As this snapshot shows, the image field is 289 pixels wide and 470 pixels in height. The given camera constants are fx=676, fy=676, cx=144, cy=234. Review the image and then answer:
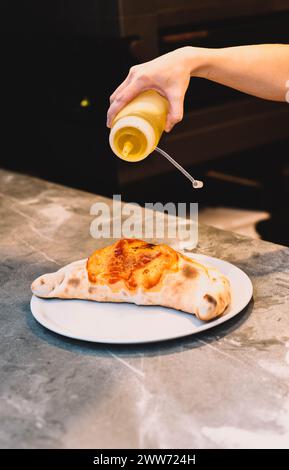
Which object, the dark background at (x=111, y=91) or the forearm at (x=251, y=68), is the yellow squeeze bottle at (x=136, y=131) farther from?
the dark background at (x=111, y=91)

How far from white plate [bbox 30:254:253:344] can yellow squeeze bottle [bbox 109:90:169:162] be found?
301 mm

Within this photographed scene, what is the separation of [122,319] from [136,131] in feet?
1.18

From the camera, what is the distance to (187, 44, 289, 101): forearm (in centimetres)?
164

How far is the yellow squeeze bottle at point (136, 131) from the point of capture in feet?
4.21

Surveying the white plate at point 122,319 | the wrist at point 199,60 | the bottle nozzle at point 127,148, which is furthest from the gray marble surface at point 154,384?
the wrist at point 199,60

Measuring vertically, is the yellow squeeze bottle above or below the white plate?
above

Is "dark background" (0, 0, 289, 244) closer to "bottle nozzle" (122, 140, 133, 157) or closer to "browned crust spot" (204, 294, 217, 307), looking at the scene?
"bottle nozzle" (122, 140, 133, 157)

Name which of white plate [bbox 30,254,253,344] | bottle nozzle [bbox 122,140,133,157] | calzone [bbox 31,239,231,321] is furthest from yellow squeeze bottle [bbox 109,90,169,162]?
white plate [bbox 30,254,253,344]

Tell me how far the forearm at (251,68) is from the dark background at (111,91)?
131 cm

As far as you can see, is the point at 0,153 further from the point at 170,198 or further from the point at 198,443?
the point at 198,443

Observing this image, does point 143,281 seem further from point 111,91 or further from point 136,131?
point 111,91

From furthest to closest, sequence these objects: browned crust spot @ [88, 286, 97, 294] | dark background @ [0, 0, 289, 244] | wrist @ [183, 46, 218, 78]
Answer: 1. dark background @ [0, 0, 289, 244]
2. wrist @ [183, 46, 218, 78]
3. browned crust spot @ [88, 286, 97, 294]

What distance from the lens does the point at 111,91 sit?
3.05 m

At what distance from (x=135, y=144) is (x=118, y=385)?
47 cm
